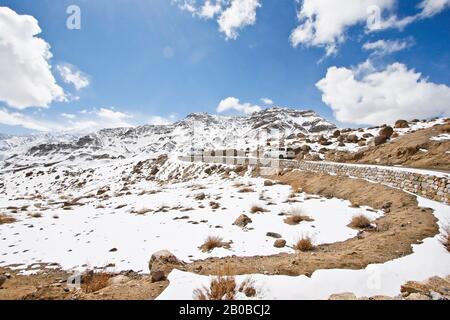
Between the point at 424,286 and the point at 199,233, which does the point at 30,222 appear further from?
the point at 424,286

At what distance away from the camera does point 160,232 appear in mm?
9727

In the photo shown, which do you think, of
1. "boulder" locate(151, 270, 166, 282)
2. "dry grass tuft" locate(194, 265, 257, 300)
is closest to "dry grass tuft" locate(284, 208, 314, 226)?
"dry grass tuft" locate(194, 265, 257, 300)

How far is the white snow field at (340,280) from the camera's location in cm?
393

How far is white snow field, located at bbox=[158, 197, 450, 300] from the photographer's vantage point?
3926 millimetres

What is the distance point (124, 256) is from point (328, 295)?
6.64m

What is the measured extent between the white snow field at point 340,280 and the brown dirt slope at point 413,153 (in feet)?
37.2

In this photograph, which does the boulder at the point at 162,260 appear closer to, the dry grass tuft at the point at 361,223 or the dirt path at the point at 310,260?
the dirt path at the point at 310,260

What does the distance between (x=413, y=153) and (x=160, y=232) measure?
19330 mm

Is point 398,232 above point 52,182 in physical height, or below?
below

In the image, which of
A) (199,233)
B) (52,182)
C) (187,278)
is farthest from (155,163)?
(187,278)

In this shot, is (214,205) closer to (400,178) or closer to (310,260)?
(310,260)

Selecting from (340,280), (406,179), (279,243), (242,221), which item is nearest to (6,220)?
(242,221)
